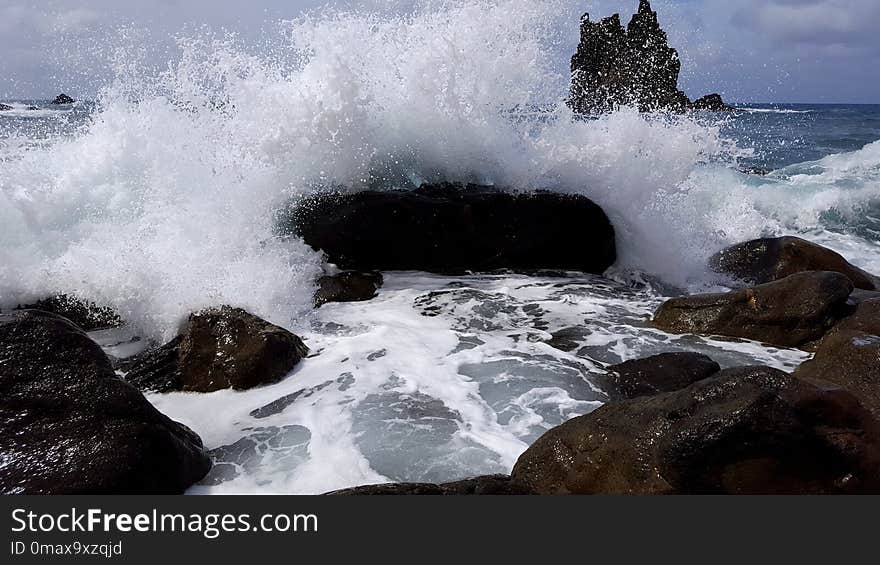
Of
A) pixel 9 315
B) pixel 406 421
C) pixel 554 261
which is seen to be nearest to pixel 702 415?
pixel 406 421

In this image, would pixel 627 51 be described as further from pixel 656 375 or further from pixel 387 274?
pixel 656 375

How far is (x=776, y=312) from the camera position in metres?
5.18

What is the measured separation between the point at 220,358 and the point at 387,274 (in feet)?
9.26

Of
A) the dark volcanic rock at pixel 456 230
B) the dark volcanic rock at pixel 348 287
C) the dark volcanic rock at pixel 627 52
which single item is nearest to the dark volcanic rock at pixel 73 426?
the dark volcanic rock at pixel 348 287

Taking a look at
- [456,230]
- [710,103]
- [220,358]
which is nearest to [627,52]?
[710,103]

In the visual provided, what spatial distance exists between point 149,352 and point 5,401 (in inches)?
75.5

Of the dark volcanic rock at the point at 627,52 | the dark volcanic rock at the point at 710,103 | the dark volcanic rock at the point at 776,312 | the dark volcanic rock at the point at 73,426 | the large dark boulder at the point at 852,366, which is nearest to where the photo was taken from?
the dark volcanic rock at the point at 73,426

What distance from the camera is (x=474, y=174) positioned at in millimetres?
8016

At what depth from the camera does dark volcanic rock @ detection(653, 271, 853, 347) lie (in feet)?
16.6

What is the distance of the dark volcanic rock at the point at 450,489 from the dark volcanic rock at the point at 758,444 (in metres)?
0.42

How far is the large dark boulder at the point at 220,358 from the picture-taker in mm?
4398

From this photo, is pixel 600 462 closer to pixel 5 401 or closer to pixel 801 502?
pixel 801 502

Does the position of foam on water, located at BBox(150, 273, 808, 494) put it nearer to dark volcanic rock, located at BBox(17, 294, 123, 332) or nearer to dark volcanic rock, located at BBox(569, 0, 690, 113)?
dark volcanic rock, located at BBox(17, 294, 123, 332)

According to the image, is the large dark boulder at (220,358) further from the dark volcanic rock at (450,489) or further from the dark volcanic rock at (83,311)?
the dark volcanic rock at (450,489)
